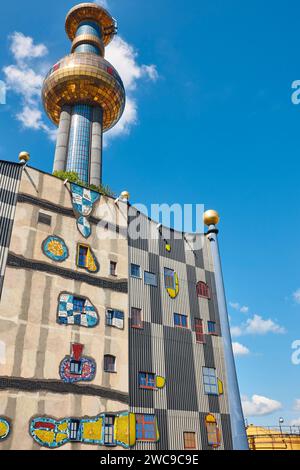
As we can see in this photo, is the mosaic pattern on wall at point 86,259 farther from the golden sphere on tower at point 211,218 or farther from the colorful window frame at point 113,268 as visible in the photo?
the golden sphere on tower at point 211,218

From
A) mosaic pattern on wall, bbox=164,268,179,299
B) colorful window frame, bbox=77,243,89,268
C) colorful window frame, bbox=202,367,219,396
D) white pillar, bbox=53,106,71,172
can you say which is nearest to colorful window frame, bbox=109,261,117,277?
colorful window frame, bbox=77,243,89,268

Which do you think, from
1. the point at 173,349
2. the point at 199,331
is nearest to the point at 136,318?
the point at 173,349

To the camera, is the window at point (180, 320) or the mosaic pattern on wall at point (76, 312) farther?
the window at point (180, 320)

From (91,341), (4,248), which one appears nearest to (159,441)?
(91,341)

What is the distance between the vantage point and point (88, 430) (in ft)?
66.0

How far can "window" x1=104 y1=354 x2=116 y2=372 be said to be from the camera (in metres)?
22.4

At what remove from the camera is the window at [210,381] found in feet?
85.6

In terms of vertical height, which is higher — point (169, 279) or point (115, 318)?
point (169, 279)

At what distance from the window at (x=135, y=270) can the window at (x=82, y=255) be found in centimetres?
355

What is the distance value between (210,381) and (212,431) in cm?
310

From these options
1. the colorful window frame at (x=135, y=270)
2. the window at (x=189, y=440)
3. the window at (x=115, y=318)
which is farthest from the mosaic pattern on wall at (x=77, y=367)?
the window at (x=189, y=440)

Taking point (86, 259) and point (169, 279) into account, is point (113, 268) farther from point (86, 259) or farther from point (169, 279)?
point (169, 279)

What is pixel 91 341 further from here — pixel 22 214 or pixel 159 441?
pixel 22 214
